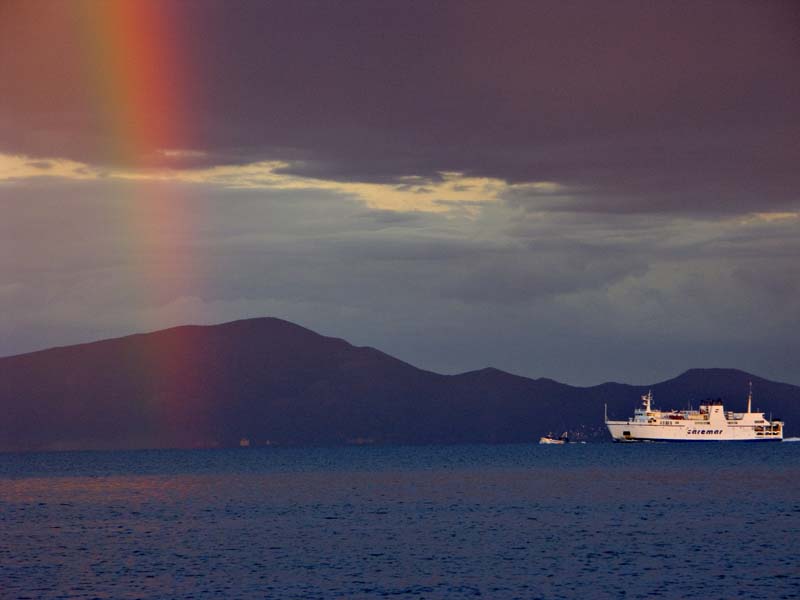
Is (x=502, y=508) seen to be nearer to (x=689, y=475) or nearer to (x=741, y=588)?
(x=741, y=588)

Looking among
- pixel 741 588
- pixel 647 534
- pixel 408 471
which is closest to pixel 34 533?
pixel 647 534

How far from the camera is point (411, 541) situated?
67.8m

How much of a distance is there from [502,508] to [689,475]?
5027 centimetres

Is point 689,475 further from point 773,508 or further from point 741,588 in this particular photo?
point 741,588

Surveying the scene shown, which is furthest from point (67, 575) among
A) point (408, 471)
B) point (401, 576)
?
point (408, 471)

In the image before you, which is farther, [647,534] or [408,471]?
[408,471]

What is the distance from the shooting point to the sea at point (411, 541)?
5147cm

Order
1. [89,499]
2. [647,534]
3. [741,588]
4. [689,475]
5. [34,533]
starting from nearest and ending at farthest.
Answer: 1. [741,588]
2. [647,534]
3. [34,533]
4. [89,499]
5. [689,475]

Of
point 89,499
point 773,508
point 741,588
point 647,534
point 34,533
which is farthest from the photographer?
point 89,499

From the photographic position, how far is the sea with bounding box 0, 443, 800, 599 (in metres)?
51.5

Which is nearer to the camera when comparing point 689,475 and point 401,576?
point 401,576

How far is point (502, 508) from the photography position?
89625mm

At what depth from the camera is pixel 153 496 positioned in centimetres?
11056

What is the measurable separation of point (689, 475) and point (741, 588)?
3375 inches
